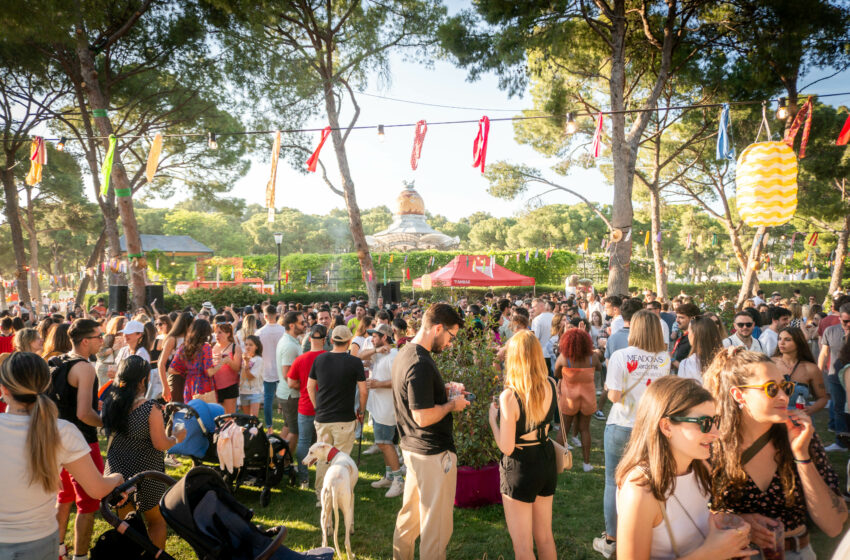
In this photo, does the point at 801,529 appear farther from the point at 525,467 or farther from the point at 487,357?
Answer: the point at 487,357

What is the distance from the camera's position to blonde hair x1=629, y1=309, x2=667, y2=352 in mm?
3281

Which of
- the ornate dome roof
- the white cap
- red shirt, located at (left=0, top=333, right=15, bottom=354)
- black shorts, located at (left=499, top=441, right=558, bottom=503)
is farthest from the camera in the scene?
the ornate dome roof

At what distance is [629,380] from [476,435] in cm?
136

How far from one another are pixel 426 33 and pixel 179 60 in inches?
258

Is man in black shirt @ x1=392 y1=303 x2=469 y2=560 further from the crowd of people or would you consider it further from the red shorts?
the red shorts

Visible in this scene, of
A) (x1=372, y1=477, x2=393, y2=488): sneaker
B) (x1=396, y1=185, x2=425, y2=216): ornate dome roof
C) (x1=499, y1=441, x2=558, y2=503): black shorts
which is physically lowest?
(x1=372, y1=477, x2=393, y2=488): sneaker

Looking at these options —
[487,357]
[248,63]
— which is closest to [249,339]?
[487,357]

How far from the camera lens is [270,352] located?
243 inches

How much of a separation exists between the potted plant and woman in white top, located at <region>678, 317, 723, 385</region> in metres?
1.56

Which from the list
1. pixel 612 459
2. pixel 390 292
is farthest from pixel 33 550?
pixel 390 292

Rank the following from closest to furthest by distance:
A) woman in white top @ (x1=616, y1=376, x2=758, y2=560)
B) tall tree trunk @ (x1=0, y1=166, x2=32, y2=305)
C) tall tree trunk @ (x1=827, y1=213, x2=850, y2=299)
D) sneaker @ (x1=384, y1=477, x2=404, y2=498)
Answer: woman in white top @ (x1=616, y1=376, x2=758, y2=560)
sneaker @ (x1=384, y1=477, x2=404, y2=498)
tall tree trunk @ (x1=0, y1=166, x2=32, y2=305)
tall tree trunk @ (x1=827, y1=213, x2=850, y2=299)

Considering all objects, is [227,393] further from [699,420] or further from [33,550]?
[699,420]

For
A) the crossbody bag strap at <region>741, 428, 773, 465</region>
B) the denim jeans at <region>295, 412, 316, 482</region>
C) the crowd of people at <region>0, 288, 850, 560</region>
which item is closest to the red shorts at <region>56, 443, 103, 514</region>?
the crowd of people at <region>0, 288, 850, 560</region>

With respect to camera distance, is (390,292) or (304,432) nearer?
(304,432)
